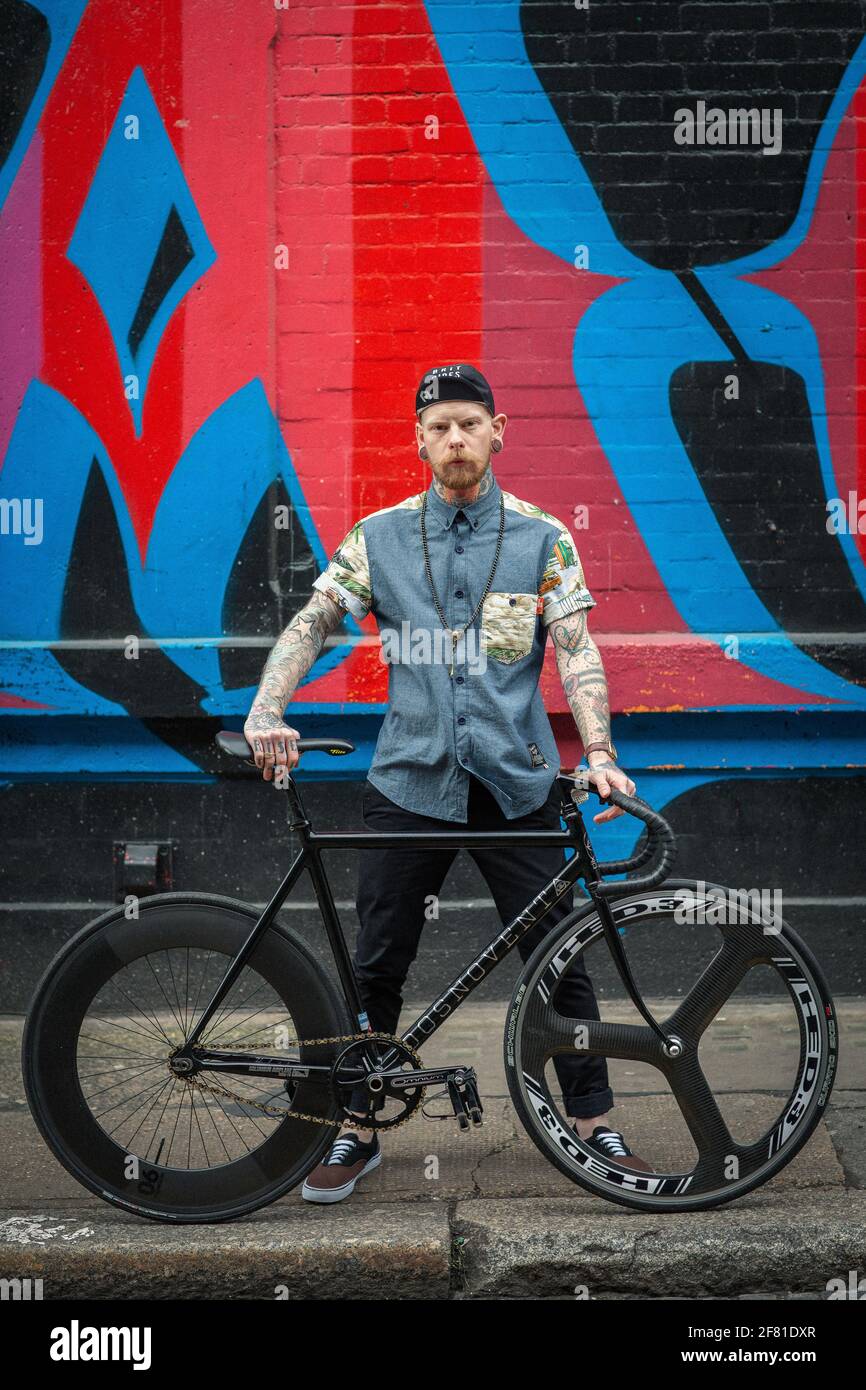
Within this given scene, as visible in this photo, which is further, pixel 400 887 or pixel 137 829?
pixel 137 829

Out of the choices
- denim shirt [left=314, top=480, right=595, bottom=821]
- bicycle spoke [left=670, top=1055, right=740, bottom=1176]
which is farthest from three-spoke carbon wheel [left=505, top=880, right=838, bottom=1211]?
denim shirt [left=314, top=480, right=595, bottom=821]

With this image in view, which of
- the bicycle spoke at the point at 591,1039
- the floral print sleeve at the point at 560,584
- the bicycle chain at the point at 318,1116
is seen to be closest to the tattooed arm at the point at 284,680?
the floral print sleeve at the point at 560,584

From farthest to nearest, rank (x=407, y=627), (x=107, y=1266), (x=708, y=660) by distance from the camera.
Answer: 1. (x=708, y=660)
2. (x=407, y=627)
3. (x=107, y=1266)

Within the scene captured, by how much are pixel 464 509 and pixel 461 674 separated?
1.46 feet

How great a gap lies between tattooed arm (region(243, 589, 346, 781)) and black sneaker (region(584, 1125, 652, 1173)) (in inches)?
51.1

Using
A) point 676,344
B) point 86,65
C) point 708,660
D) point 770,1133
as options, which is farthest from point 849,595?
point 86,65

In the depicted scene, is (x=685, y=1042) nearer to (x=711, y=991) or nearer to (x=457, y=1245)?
(x=711, y=991)

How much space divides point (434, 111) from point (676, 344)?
4.23ft

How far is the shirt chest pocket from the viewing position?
3674mm

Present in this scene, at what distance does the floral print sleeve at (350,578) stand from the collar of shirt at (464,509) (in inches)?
8.4

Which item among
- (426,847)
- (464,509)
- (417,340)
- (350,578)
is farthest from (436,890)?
(417,340)

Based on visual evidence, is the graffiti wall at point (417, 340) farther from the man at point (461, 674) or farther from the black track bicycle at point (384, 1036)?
the black track bicycle at point (384, 1036)

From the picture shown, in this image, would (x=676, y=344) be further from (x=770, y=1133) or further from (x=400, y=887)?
(x=770, y=1133)

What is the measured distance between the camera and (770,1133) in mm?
3539
